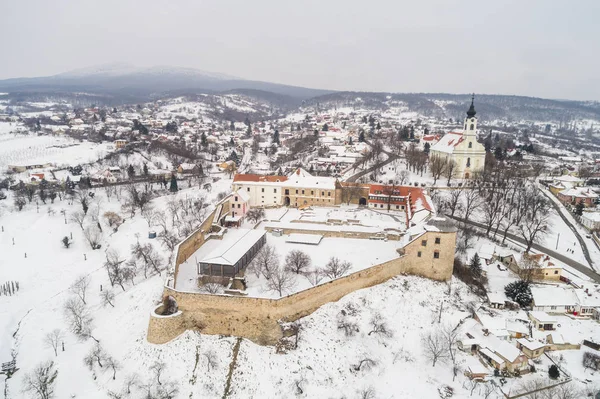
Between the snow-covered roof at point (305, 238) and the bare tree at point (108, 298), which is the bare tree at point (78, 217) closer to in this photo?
the bare tree at point (108, 298)

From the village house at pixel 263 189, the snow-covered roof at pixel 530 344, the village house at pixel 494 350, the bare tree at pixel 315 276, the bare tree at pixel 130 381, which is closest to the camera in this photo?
the bare tree at pixel 130 381

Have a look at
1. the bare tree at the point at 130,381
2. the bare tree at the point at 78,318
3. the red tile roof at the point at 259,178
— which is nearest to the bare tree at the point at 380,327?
the bare tree at the point at 130,381

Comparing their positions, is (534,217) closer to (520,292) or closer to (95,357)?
(520,292)

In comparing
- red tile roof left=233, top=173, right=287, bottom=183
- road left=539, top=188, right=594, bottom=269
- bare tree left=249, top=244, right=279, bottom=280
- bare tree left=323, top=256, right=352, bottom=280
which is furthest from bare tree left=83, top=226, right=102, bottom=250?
road left=539, top=188, right=594, bottom=269

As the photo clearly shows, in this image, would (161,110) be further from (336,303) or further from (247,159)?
(336,303)

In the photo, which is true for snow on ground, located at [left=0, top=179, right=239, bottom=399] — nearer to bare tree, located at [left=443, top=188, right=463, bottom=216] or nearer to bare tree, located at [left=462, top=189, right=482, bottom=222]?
bare tree, located at [left=462, top=189, right=482, bottom=222]

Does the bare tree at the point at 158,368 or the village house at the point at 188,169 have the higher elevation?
the village house at the point at 188,169
